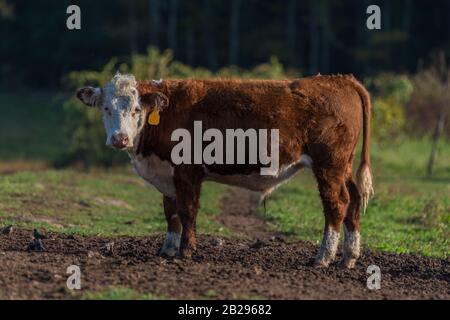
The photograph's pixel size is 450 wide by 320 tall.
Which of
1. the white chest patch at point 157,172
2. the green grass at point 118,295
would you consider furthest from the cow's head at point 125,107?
the green grass at point 118,295

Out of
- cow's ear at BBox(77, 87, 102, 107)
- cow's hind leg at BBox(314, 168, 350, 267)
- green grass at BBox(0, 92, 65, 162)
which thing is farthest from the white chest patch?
green grass at BBox(0, 92, 65, 162)

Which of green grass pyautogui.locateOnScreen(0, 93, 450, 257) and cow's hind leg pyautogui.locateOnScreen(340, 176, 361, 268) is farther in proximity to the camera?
green grass pyautogui.locateOnScreen(0, 93, 450, 257)

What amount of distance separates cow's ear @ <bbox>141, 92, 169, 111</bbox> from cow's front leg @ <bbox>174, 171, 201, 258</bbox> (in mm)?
740

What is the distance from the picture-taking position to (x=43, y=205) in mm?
15406

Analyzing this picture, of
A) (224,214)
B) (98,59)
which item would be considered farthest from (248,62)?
(224,214)

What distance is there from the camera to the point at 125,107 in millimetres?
10891

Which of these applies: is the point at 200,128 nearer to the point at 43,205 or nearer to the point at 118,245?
the point at 118,245

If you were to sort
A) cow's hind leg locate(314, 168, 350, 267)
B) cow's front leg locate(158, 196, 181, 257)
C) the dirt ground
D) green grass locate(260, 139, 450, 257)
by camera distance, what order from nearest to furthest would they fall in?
the dirt ground < cow's hind leg locate(314, 168, 350, 267) < cow's front leg locate(158, 196, 181, 257) < green grass locate(260, 139, 450, 257)

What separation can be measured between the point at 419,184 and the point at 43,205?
10528 mm

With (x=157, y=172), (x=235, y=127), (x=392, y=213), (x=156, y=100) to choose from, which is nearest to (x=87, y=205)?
(x=392, y=213)

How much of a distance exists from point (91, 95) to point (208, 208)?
20.4 ft

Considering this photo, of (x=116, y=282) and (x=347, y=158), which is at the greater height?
(x=347, y=158)

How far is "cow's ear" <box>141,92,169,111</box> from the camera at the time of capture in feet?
35.8

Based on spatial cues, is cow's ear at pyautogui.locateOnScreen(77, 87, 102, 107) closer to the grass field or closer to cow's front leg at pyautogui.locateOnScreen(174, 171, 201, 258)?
cow's front leg at pyautogui.locateOnScreen(174, 171, 201, 258)
